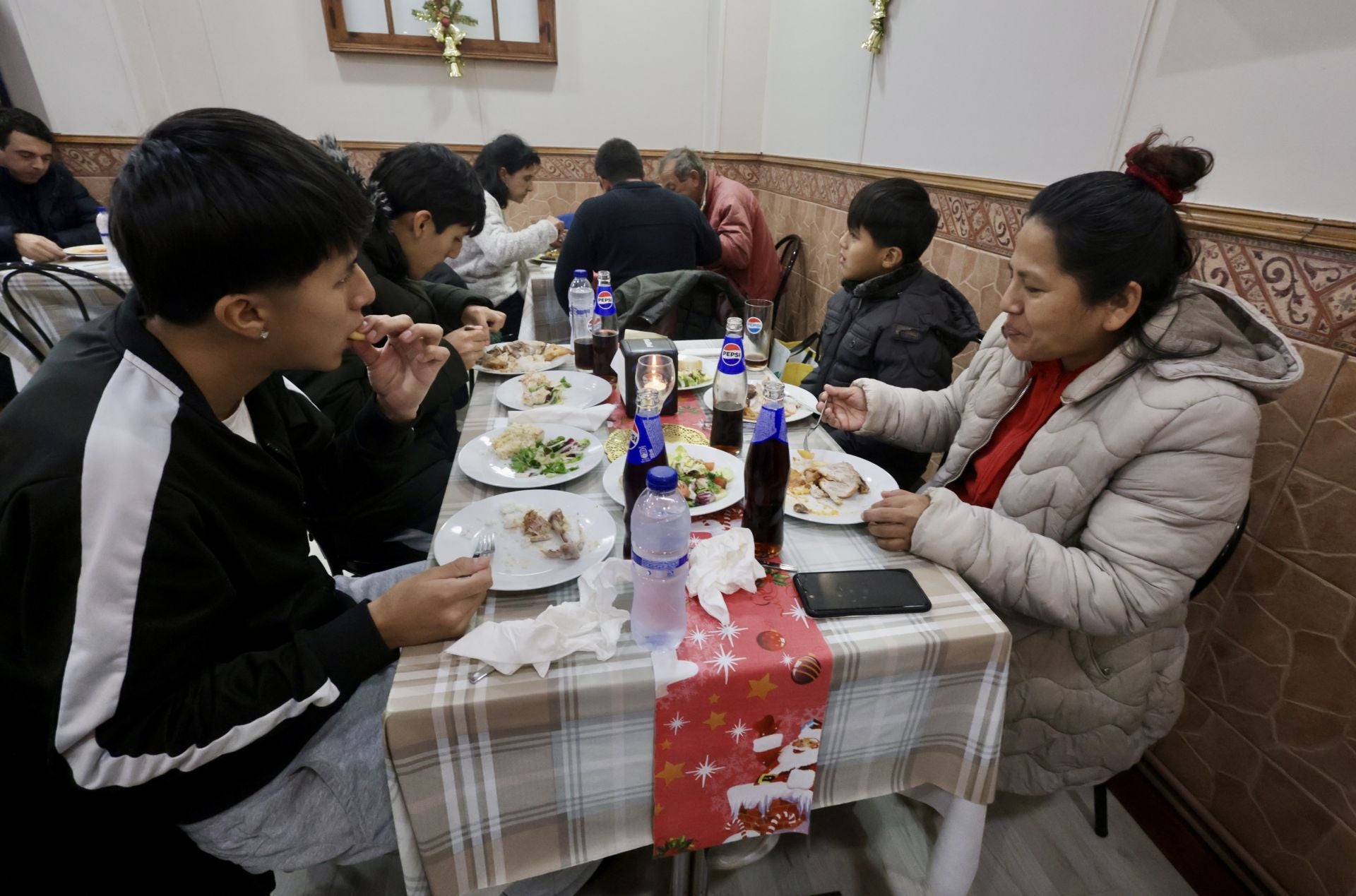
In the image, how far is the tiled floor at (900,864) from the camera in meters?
1.44

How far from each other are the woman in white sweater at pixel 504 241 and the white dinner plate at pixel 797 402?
5.84 ft

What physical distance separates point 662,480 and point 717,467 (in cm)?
49

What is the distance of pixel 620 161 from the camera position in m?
3.26

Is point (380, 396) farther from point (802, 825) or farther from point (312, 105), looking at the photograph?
point (312, 105)

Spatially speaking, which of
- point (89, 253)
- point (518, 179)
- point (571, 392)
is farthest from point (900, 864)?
point (89, 253)

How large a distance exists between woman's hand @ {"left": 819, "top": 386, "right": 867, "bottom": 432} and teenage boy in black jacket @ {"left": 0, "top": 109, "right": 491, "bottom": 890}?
39.5 inches

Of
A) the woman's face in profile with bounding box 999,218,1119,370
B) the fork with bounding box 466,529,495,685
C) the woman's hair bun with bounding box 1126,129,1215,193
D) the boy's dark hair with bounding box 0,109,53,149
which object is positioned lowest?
the fork with bounding box 466,529,495,685

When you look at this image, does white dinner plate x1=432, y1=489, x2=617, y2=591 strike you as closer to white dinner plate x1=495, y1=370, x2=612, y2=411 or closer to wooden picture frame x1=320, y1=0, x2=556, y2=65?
white dinner plate x1=495, y1=370, x2=612, y2=411

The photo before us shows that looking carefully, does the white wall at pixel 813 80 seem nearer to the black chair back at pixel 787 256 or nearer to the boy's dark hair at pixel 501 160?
the black chair back at pixel 787 256

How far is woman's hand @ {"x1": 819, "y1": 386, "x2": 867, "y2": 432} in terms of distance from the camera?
1.62 meters

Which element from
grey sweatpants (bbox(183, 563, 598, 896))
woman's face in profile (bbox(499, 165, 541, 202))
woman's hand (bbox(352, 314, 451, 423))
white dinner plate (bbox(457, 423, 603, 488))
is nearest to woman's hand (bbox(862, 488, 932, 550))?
white dinner plate (bbox(457, 423, 603, 488))

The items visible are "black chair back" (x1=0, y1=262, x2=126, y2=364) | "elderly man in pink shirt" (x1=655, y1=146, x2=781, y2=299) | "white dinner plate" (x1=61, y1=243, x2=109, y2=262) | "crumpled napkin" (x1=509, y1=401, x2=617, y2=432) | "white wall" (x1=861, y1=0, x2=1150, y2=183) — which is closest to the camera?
"crumpled napkin" (x1=509, y1=401, x2=617, y2=432)

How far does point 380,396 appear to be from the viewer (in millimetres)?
1405

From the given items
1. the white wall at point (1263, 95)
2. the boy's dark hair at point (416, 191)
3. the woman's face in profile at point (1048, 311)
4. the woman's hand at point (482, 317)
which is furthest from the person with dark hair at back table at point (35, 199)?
the white wall at point (1263, 95)
